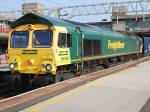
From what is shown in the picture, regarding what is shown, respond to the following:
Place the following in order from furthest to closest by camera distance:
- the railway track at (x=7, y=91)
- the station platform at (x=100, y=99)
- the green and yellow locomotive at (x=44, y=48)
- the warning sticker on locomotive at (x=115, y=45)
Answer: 1. the warning sticker on locomotive at (x=115, y=45)
2. the railway track at (x=7, y=91)
3. the green and yellow locomotive at (x=44, y=48)
4. the station platform at (x=100, y=99)

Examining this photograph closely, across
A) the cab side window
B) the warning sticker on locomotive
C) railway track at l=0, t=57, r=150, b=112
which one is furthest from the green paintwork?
railway track at l=0, t=57, r=150, b=112

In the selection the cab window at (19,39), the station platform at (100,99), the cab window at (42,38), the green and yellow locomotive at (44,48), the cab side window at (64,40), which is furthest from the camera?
the cab window at (19,39)

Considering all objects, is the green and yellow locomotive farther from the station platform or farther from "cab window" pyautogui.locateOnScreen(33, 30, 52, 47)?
the station platform

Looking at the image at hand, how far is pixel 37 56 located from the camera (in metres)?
14.2

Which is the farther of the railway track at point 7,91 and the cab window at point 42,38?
the railway track at point 7,91

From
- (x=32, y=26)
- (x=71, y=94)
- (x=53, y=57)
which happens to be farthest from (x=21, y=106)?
(x=32, y=26)

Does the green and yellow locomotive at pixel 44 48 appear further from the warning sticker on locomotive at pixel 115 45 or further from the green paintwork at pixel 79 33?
the warning sticker on locomotive at pixel 115 45

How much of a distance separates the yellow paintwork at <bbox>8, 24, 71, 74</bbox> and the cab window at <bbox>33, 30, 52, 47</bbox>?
16 centimetres

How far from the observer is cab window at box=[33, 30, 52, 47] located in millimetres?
14180

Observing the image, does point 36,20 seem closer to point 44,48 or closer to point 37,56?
point 44,48

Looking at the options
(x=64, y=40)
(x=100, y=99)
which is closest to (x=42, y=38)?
(x=64, y=40)

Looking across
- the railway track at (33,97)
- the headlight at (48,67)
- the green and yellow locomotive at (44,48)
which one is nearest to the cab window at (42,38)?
the green and yellow locomotive at (44,48)

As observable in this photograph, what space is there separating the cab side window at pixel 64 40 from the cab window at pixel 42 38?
47cm

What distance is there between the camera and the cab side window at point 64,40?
14484 mm
